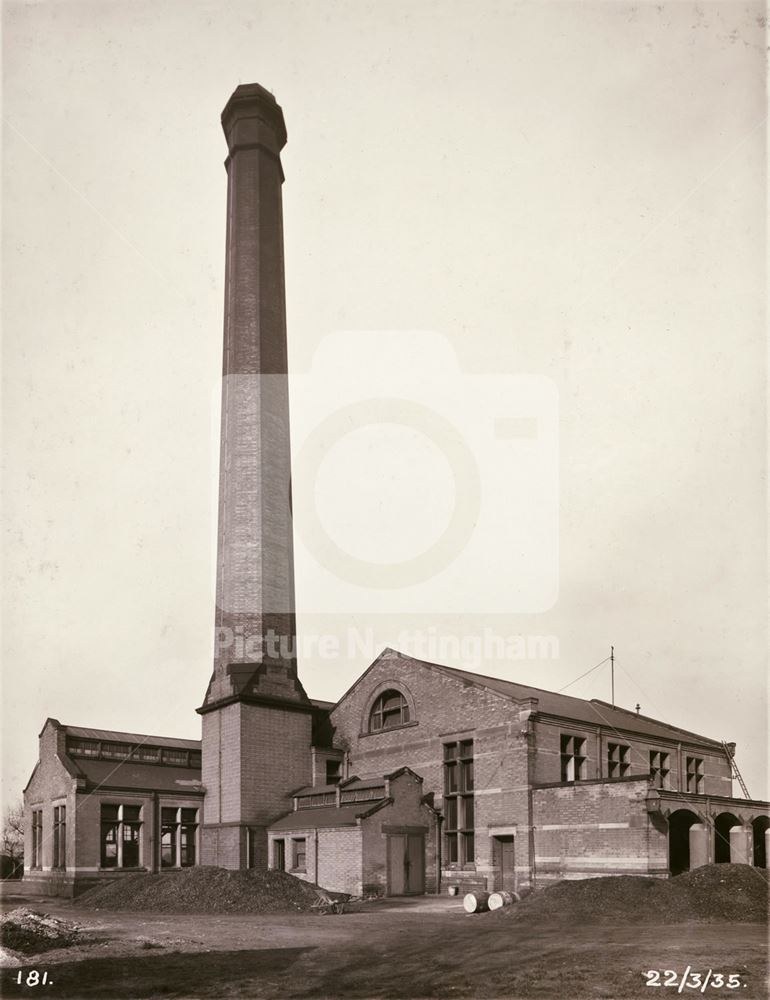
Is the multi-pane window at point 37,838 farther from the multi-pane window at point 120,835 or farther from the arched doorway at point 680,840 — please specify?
the arched doorway at point 680,840

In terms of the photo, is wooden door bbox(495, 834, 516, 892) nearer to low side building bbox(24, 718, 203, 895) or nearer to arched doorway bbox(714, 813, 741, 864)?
arched doorway bbox(714, 813, 741, 864)

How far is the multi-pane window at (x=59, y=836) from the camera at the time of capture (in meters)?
32.8

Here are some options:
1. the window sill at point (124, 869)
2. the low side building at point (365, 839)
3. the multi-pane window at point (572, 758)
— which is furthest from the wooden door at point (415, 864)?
the window sill at point (124, 869)

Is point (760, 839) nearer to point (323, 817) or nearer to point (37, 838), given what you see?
point (323, 817)

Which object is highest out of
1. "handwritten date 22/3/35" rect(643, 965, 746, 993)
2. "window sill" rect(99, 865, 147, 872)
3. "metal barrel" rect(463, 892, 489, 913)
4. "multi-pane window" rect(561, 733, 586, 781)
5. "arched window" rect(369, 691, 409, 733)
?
"arched window" rect(369, 691, 409, 733)

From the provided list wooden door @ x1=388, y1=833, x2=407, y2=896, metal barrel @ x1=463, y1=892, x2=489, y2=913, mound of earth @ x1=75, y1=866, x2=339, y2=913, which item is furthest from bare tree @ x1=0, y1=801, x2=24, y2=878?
metal barrel @ x1=463, y1=892, x2=489, y2=913

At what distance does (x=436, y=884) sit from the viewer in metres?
30.2

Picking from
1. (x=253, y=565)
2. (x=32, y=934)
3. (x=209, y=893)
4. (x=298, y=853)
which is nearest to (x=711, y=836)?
(x=298, y=853)

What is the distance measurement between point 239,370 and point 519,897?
21.9 metres

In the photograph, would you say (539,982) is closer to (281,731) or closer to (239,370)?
(281,731)

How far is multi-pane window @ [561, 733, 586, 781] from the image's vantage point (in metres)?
30.6

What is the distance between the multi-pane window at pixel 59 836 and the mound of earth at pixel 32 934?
600 inches

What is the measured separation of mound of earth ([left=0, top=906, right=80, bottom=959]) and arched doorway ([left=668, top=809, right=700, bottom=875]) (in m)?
18.0

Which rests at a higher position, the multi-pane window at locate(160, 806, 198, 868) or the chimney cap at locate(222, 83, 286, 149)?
the chimney cap at locate(222, 83, 286, 149)
